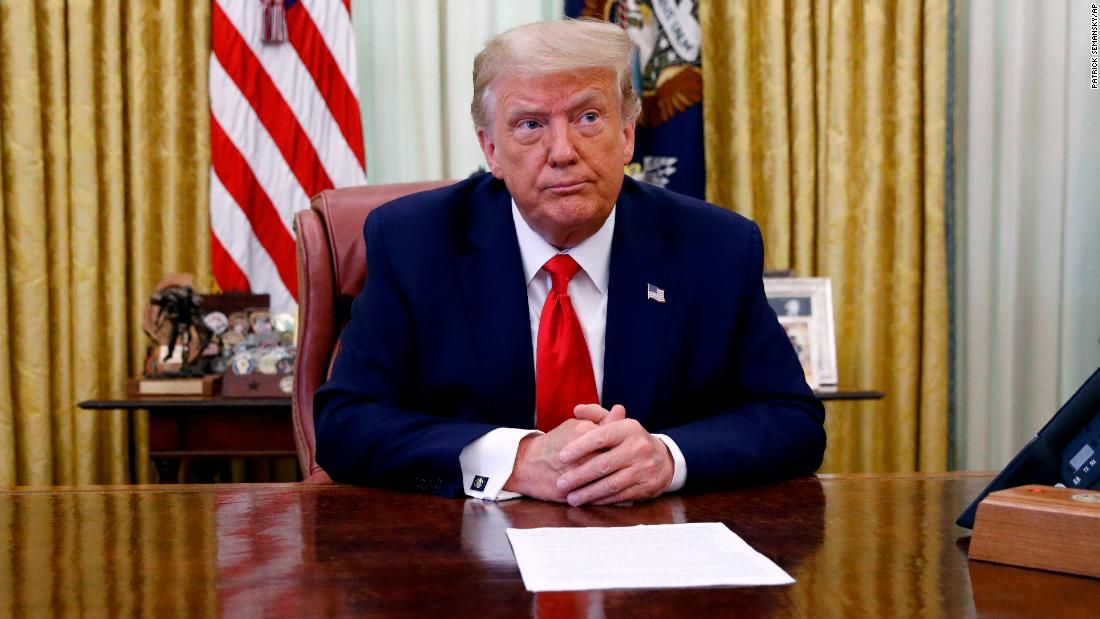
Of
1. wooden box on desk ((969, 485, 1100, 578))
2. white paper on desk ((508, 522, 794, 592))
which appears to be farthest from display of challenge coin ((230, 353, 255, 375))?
wooden box on desk ((969, 485, 1100, 578))

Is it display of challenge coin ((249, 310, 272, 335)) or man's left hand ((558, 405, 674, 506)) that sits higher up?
display of challenge coin ((249, 310, 272, 335))

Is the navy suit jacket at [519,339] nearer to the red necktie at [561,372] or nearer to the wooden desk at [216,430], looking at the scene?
the red necktie at [561,372]

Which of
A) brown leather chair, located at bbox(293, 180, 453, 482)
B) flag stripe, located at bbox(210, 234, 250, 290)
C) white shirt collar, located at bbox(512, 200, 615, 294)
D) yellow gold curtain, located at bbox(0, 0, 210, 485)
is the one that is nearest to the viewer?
white shirt collar, located at bbox(512, 200, 615, 294)

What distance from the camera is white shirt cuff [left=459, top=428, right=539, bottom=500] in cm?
154

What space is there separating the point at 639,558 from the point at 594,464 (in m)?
0.34

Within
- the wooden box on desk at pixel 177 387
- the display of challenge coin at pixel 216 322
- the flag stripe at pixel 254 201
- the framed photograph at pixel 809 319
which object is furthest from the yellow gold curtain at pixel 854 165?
the wooden box on desk at pixel 177 387

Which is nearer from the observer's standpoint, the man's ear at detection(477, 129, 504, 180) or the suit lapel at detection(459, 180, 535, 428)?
the suit lapel at detection(459, 180, 535, 428)

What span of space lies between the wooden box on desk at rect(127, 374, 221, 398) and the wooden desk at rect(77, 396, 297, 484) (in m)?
0.05

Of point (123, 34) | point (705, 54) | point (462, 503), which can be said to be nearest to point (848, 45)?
point (705, 54)

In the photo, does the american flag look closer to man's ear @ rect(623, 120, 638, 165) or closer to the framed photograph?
the framed photograph

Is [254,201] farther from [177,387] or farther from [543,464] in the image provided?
[543,464]

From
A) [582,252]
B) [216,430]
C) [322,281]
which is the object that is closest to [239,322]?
[216,430]

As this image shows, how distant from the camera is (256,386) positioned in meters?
3.08

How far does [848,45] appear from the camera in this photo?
3607 mm
